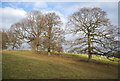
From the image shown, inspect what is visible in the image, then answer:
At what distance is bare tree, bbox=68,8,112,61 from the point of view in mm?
3115

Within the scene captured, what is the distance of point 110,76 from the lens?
1639mm

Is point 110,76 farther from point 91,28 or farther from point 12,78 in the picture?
point 91,28

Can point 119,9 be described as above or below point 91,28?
above

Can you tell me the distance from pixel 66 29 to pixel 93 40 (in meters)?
1.73

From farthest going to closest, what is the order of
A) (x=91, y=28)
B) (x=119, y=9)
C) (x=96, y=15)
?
(x=96, y=15) → (x=91, y=28) → (x=119, y=9)

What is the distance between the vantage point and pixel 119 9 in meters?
2.42

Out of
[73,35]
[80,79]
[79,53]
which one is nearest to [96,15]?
[73,35]

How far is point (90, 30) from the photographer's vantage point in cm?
372

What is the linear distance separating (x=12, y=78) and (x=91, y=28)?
11.6 ft

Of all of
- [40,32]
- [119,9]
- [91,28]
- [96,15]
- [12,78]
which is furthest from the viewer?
[40,32]

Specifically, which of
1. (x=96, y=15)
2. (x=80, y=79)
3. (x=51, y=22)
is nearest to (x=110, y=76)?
(x=80, y=79)

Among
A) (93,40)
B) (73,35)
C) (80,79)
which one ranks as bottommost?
(80,79)

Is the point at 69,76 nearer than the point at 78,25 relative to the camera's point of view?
Yes

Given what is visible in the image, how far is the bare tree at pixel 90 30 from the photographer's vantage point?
10.2 feet
